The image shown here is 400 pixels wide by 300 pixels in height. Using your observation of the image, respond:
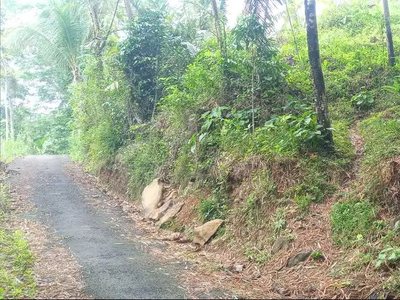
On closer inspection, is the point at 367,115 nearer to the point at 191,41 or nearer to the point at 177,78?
the point at 177,78

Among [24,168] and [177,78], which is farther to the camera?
[24,168]

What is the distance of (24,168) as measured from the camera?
14.5 meters

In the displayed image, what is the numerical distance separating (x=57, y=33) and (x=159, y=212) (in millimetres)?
14081

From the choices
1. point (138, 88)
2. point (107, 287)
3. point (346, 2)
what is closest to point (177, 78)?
point (138, 88)

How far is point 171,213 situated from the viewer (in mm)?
7727

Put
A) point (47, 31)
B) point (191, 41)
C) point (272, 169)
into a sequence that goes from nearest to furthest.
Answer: point (272, 169)
point (191, 41)
point (47, 31)

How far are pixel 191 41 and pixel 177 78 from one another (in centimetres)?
231

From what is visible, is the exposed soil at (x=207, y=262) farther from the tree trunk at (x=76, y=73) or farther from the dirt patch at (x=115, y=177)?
the tree trunk at (x=76, y=73)

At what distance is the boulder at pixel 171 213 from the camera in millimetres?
7655

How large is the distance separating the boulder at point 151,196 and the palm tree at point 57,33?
39.7 feet

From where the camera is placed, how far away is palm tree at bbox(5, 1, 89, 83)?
60.2 ft

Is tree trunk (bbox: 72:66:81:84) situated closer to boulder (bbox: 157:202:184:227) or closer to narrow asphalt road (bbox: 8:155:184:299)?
narrow asphalt road (bbox: 8:155:184:299)

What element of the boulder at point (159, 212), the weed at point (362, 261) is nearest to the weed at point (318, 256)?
the weed at point (362, 261)

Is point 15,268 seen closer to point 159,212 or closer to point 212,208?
point 212,208
